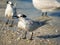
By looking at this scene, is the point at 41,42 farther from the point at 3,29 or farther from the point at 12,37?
the point at 3,29

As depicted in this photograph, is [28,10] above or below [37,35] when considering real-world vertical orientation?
above

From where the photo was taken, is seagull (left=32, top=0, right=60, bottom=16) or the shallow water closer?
seagull (left=32, top=0, right=60, bottom=16)

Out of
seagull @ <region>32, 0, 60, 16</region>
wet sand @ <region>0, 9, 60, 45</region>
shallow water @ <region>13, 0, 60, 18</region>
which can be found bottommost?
wet sand @ <region>0, 9, 60, 45</region>

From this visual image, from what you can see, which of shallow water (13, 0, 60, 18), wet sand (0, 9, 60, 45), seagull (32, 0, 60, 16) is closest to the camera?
wet sand (0, 9, 60, 45)

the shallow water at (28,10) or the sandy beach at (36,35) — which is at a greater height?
the shallow water at (28,10)

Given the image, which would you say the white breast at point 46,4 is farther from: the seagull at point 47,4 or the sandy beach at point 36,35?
the sandy beach at point 36,35

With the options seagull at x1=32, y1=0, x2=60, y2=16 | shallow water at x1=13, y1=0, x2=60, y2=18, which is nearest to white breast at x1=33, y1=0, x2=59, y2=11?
seagull at x1=32, y1=0, x2=60, y2=16

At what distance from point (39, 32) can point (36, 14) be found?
2.10m

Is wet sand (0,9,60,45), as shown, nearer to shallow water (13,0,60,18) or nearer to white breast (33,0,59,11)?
white breast (33,0,59,11)

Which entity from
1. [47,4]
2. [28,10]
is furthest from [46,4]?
[28,10]

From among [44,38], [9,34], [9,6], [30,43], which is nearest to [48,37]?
[44,38]

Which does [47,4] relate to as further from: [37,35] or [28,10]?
[37,35]

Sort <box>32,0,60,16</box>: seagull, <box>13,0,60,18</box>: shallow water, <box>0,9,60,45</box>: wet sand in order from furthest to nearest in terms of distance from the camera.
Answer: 1. <box>13,0,60,18</box>: shallow water
2. <box>32,0,60,16</box>: seagull
3. <box>0,9,60,45</box>: wet sand

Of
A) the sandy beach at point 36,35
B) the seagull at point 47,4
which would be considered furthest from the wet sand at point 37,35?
the seagull at point 47,4
